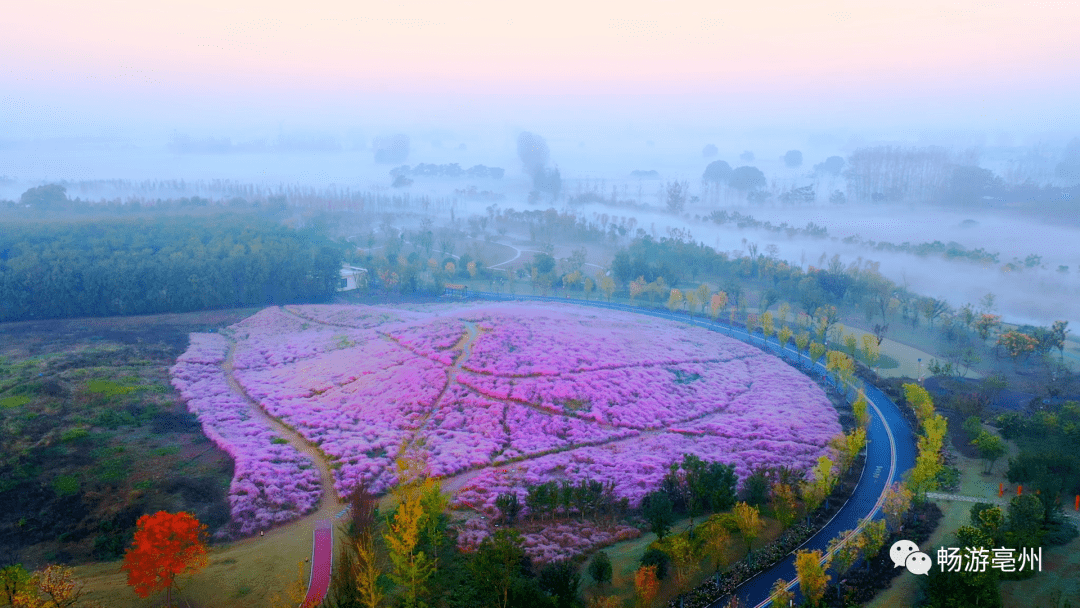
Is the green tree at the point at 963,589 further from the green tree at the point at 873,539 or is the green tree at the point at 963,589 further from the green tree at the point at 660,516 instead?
the green tree at the point at 660,516

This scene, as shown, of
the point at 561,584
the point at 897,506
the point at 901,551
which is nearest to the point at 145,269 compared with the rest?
the point at 561,584

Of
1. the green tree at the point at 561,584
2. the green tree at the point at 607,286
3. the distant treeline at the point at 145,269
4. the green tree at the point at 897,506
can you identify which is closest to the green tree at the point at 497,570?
the green tree at the point at 561,584

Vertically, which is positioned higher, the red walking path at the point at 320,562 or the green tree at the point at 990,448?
the green tree at the point at 990,448

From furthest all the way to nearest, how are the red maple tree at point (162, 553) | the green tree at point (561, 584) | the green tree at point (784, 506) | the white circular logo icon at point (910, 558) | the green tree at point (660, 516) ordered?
1. the green tree at point (784, 506)
2. the green tree at point (660, 516)
3. the white circular logo icon at point (910, 558)
4. the green tree at point (561, 584)
5. the red maple tree at point (162, 553)

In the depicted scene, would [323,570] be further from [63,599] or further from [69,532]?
[69,532]

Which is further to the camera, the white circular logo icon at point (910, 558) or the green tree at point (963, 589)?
the white circular logo icon at point (910, 558)

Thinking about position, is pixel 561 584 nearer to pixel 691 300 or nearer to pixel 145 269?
pixel 691 300

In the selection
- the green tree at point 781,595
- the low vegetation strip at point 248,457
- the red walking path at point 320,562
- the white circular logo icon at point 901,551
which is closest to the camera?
the green tree at point 781,595
